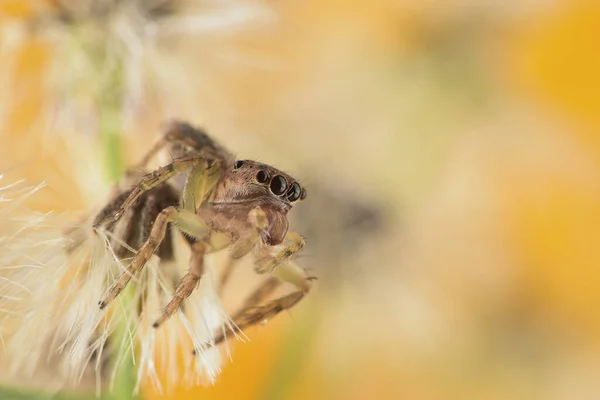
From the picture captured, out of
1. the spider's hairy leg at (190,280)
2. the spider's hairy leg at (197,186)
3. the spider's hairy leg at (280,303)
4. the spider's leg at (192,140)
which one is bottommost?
the spider's hairy leg at (190,280)

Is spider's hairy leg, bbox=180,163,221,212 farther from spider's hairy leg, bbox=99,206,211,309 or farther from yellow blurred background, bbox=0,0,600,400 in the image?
yellow blurred background, bbox=0,0,600,400

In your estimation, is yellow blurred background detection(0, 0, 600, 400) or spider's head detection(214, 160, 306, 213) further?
yellow blurred background detection(0, 0, 600, 400)

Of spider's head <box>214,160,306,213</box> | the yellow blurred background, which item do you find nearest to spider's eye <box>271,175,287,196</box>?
spider's head <box>214,160,306,213</box>

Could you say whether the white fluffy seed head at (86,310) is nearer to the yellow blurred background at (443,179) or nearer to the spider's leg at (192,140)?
the spider's leg at (192,140)

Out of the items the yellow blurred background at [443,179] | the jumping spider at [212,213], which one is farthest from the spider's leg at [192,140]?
the yellow blurred background at [443,179]

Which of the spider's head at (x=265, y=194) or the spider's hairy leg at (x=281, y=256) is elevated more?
the spider's head at (x=265, y=194)

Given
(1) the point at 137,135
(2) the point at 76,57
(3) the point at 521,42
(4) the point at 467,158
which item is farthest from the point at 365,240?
(3) the point at 521,42

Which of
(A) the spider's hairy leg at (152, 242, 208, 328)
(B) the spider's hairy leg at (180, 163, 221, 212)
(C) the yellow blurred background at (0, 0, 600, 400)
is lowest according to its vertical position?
(A) the spider's hairy leg at (152, 242, 208, 328)
